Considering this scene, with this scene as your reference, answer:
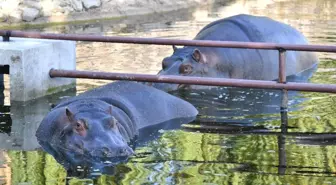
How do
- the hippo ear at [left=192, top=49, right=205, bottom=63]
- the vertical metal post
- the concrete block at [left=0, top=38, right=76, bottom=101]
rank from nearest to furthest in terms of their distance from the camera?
the vertical metal post
the concrete block at [left=0, top=38, right=76, bottom=101]
the hippo ear at [left=192, top=49, right=205, bottom=63]

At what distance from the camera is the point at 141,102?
24.0ft

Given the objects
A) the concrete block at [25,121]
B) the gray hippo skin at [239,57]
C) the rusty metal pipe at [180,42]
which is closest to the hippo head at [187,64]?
the gray hippo skin at [239,57]

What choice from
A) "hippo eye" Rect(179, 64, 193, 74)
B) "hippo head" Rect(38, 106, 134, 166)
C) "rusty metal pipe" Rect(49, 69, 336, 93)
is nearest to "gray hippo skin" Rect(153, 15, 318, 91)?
"hippo eye" Rect(179, 64, 193, 74)

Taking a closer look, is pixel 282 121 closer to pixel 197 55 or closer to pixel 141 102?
pixel 141 102

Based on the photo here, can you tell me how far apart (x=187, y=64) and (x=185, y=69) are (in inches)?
2.3

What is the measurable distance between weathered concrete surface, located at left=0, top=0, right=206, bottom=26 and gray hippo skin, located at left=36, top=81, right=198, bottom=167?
7.73 meters

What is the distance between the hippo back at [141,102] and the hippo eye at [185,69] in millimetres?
1433

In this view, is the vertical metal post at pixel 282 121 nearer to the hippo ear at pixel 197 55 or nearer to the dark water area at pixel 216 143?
the dark water area at pixel 216 143

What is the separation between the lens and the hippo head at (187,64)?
361 inches

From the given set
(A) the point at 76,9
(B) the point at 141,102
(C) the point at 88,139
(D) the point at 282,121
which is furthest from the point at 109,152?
(A) the point at 76,9

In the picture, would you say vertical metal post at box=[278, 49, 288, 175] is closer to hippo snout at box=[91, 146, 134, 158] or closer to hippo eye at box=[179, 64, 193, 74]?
hippo snout at box=[91, 146, 134, 158]

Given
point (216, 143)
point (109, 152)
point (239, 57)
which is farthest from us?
point (239, 57)

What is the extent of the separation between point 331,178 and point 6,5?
10456 millimetres

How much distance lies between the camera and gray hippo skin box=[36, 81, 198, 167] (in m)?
5.99
